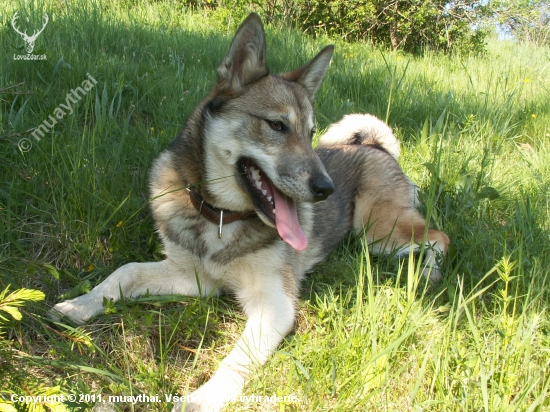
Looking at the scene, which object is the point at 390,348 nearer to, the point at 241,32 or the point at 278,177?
the point at 278,177

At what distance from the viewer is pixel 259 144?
2.34 metres

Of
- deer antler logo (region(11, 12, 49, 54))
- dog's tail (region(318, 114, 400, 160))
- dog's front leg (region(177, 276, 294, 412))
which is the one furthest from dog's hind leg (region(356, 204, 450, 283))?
deer antler logo (region(11, 12, 49, 54))

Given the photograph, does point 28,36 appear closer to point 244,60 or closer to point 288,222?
point 244,60

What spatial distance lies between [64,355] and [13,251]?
802 mm

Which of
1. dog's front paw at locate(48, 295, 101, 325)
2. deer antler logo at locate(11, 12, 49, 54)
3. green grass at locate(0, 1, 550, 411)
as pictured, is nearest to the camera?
green grass at locate(0, 1, 550, 411)

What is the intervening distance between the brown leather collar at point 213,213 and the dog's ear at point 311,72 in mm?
969

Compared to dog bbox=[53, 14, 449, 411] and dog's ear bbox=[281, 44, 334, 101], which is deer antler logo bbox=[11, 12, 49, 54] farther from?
dog's ear bbox=[281, 44, 334, 101]

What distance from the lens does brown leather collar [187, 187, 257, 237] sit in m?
2.46

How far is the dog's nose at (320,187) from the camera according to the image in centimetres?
225

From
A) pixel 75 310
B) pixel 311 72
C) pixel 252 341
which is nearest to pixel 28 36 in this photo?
pixel 311 72

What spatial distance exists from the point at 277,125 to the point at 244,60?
1.44 ft

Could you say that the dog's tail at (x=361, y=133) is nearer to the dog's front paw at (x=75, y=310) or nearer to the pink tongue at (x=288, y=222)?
the pink tongue at (x=288, y=222)

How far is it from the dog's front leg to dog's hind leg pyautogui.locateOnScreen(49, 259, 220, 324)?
258 millimetres

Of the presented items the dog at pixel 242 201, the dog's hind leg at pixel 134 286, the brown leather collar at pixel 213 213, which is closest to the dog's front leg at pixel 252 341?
the dog at pixel 242 201
